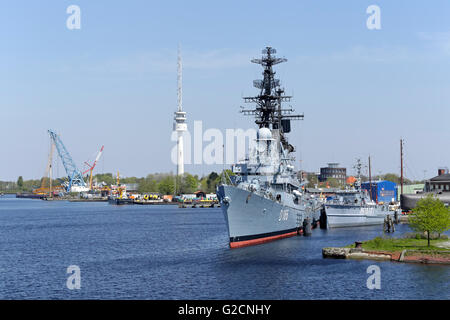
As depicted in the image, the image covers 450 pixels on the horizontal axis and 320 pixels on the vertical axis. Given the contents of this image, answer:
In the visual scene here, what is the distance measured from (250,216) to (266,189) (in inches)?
358

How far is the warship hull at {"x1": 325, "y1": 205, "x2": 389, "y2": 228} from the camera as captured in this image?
283 feet

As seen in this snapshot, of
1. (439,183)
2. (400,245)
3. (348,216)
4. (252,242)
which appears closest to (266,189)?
(252,242)

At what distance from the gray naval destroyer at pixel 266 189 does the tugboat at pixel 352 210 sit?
4003 millimetres

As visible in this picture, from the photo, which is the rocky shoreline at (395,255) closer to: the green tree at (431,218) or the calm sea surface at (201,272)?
the calm sea surface at (201,272)

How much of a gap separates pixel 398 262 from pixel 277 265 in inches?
429

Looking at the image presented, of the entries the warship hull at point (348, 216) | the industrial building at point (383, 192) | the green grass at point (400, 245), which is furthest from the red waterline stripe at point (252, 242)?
the industrial building at point (383, 192)

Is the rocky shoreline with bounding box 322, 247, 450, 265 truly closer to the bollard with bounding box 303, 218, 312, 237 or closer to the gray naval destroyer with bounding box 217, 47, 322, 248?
the gray naval destroyer with bounding box 217, 47, 322, 248

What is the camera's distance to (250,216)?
188 feet

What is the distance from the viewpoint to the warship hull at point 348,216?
86.3m

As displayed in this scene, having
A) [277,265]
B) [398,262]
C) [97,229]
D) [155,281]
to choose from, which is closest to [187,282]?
[155,281]

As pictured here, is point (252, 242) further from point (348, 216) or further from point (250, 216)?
point (348, 216)

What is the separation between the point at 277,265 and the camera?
155ft

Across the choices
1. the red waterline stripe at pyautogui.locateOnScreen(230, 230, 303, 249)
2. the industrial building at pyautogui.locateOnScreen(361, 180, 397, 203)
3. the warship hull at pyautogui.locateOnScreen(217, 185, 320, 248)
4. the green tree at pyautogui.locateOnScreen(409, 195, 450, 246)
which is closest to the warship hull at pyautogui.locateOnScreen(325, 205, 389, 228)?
the warship hull at pyautogui.locateOnScreen(217, 185, 320, 248)
